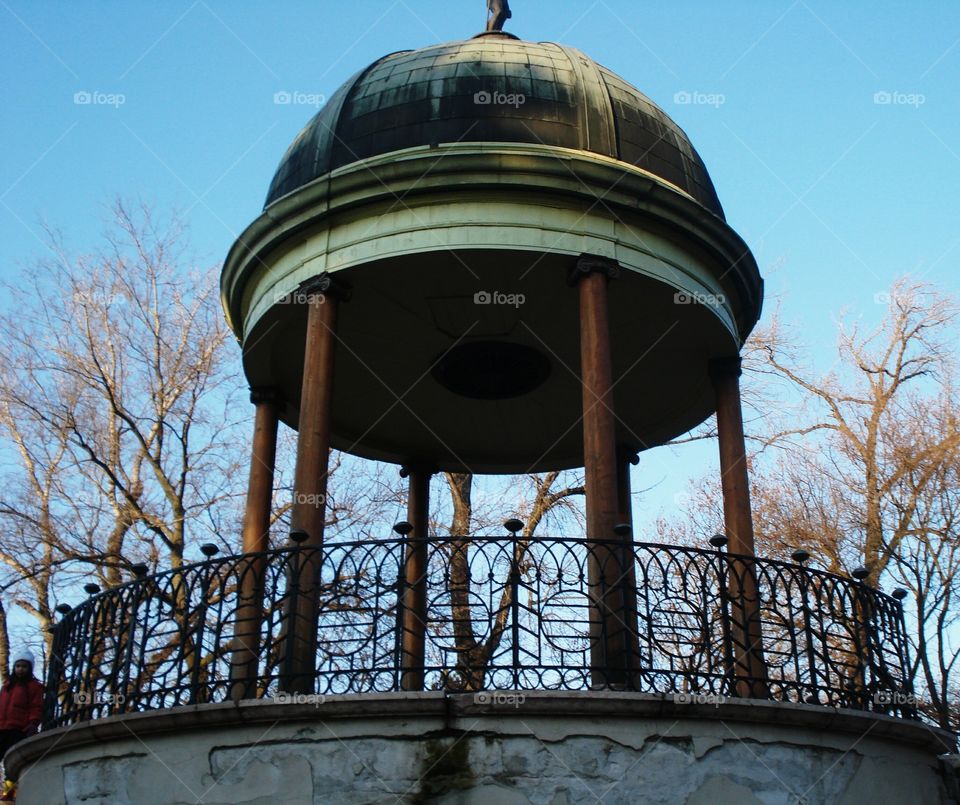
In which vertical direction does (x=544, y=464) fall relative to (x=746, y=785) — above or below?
above

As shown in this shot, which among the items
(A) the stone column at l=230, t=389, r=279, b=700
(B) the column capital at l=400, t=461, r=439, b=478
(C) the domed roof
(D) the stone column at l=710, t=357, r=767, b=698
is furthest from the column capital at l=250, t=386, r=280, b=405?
(D) the stone column at l=710, t=357, r=767, b=698

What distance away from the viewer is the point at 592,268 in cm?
1022

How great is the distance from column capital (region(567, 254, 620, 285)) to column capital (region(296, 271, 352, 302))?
2207mm

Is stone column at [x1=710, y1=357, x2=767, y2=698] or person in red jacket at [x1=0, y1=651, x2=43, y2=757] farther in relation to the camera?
stone column at [x1=710, y1=357, x2=767, y2=698]

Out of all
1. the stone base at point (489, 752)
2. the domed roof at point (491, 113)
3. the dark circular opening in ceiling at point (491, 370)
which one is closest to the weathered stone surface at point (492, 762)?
the stone base at point (489, 752)

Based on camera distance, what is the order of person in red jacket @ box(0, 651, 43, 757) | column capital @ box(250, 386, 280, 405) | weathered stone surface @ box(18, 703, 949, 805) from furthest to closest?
column capital @ box(250, 386, 280, 405) < person in red jacket @ box(0, 651, 43, 757) < weathered stone surface @ box(18, 703, 949, 805)

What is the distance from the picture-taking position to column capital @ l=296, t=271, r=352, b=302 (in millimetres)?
10562

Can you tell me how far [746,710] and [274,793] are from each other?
321 cm

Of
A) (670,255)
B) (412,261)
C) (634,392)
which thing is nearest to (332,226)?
(412,261)

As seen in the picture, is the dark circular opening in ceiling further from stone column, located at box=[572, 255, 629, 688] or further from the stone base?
the stone base

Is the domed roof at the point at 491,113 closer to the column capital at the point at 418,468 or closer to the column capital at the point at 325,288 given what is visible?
the column capital at the point at 325,288

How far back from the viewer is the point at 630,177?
10.4m

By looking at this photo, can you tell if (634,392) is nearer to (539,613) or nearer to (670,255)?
(670,255)

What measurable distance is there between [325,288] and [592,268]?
8.43 feet
